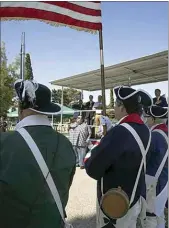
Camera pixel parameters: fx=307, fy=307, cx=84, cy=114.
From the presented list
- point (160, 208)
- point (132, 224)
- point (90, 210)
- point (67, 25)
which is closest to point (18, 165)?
point (132, 224)

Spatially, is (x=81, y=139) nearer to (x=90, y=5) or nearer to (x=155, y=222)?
(x=90, y=5)

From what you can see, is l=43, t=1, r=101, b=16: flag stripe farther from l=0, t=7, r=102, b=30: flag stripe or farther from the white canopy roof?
the white canopy roof

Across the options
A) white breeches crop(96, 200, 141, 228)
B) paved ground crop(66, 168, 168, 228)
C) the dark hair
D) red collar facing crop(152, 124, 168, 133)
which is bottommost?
paved ground crop(66, 168, 168, 228)

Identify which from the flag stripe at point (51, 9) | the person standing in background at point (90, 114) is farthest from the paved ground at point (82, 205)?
the person standing in background at point (90, 114)

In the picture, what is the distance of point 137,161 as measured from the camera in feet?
7.58

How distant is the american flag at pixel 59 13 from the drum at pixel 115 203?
2233 millimetres

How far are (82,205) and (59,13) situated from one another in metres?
3.16

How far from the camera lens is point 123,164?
2.25 m

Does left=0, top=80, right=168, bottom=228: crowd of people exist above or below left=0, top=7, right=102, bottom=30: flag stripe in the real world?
below

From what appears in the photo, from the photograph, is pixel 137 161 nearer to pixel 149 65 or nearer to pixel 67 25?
pixel 67 25

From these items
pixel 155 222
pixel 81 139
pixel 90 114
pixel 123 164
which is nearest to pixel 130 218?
pixel 123 164

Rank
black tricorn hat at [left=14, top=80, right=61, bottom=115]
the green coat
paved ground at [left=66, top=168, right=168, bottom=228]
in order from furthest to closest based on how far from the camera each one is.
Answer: paved ground at [left=66, top=168, right=168, bottom=228] < black tricorn hat at [left=14, top=80, right=61, bottom=115] < the green coat

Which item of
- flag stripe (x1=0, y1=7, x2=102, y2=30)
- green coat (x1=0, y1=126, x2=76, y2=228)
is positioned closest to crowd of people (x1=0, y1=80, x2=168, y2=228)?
green coat (x1=0, y1=126, x2=76, y2=228)

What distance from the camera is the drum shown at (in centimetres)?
217
